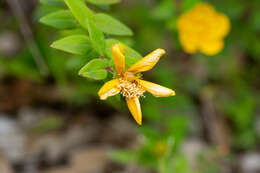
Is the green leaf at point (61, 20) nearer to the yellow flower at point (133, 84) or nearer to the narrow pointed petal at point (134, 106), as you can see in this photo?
the yellow flower at point (133, 84)

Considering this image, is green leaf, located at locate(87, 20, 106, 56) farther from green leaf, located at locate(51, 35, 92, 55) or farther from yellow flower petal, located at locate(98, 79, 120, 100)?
yellow flower petal, located at locate(98, 79, 120, 100)

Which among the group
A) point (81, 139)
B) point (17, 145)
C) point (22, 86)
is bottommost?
point (81, 139)

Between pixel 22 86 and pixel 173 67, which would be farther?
pixel 173 67

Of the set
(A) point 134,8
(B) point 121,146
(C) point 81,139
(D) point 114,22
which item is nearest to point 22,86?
(C) point 81,139

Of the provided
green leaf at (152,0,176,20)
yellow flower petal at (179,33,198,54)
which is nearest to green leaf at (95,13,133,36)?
green leaf at (152,0,176,20)

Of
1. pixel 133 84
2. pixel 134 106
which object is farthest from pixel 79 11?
pixel 134 106

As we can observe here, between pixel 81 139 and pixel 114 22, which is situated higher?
pixel 114 22

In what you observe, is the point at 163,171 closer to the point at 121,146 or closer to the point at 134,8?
the point at 121,146
